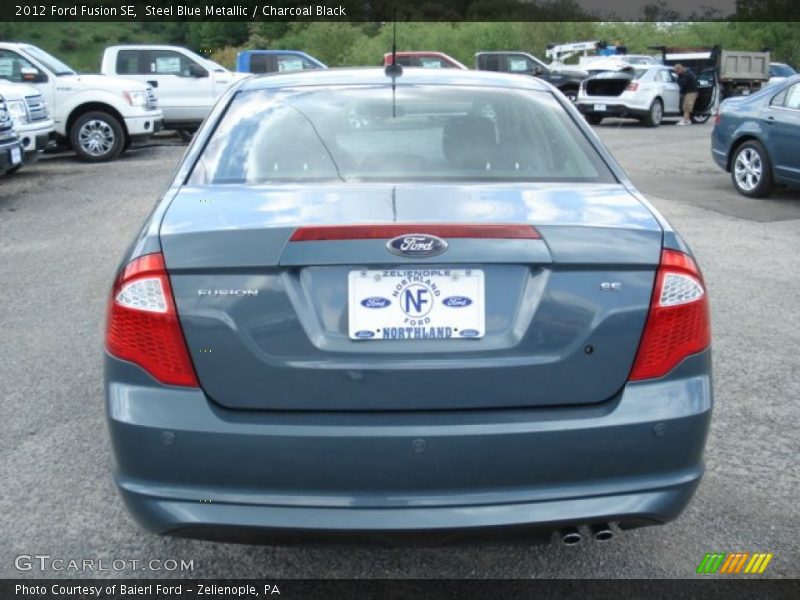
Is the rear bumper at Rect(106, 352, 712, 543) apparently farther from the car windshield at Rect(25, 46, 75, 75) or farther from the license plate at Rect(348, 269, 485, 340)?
the car windshield at Rect(25, 46, 75, 75)

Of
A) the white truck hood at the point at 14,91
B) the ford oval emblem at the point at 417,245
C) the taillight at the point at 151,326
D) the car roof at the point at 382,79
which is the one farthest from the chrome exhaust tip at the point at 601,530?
the white truck hood at the point at 14,91

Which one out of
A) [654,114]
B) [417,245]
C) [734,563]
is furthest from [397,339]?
[654,114]

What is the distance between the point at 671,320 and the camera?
257 cm

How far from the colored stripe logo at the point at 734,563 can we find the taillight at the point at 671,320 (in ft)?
3.05

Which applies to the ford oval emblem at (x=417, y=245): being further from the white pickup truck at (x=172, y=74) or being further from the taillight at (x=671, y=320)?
the white pickup truck at (x=172, y=74)

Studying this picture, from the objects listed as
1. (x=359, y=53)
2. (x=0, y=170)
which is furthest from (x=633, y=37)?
(x=0, y=170)

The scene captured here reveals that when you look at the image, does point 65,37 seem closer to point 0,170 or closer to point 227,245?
point 0,170

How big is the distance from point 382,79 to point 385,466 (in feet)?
6.21

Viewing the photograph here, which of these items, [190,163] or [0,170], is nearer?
[190,163]

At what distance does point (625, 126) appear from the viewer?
79.4ft

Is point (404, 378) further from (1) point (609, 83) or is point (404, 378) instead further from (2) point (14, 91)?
(1) point (609, 83)

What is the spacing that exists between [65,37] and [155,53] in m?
86.4

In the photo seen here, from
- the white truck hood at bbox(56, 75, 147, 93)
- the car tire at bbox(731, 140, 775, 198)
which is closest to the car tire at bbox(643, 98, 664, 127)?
the car tire at bbox(731, 140, 775, 198)

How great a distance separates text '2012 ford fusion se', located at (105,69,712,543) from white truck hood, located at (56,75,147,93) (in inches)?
530
